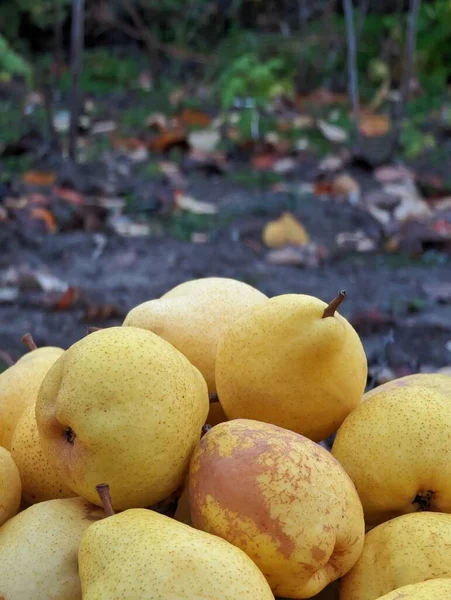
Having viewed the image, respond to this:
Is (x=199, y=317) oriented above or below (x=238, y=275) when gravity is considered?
above

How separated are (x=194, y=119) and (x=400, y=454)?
19.9 ft

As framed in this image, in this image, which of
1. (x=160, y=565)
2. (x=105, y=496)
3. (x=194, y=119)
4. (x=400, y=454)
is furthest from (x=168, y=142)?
(x=160, y=565)

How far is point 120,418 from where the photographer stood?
121 cm

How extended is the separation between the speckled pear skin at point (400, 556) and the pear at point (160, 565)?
19cm

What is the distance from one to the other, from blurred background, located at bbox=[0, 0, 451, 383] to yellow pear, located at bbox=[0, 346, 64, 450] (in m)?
0.38

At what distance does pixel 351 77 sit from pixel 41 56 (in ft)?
12.1

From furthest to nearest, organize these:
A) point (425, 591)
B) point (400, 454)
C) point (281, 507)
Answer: point (400, 454)
point (281, 507)
point (425, 591)

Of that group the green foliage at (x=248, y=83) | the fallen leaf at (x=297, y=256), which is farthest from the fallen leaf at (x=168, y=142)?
the fallen leaf at (x=297, y=256)

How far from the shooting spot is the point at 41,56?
875 cm

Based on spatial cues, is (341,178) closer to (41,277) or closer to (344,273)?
(344,273)

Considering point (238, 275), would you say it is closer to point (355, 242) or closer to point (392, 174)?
point (355, 242)

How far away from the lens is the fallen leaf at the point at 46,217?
478 cm

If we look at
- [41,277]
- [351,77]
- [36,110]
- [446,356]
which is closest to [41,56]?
[36,110]

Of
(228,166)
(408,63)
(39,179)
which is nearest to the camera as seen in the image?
(39,179)
